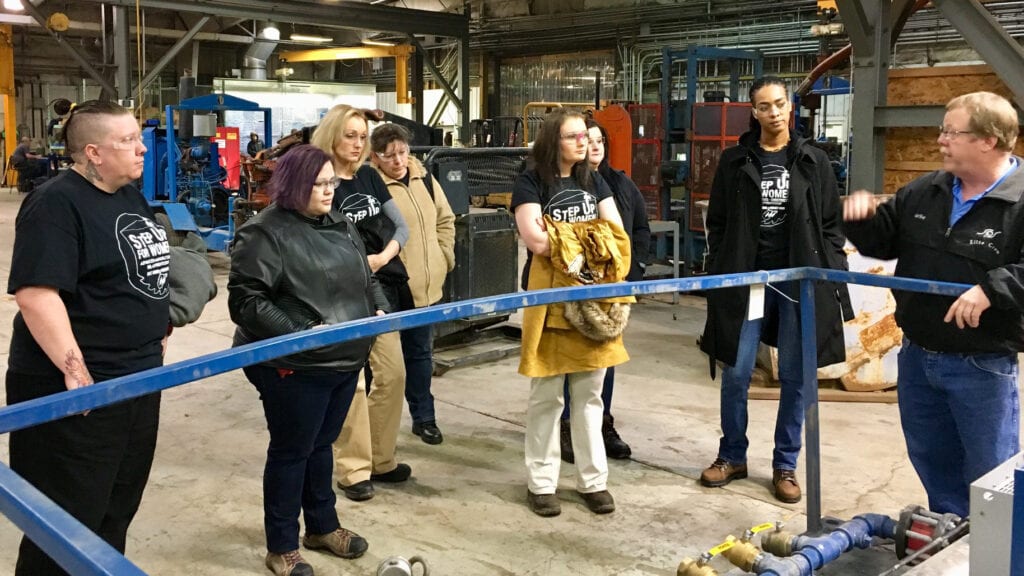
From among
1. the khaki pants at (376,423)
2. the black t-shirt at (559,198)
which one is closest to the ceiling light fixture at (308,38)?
the khaki pants at (376,423)

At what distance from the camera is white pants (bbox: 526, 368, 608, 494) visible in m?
3.32

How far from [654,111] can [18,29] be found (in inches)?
675

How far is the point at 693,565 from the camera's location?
246cm

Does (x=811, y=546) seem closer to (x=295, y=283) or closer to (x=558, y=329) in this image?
(x=558, y=329)

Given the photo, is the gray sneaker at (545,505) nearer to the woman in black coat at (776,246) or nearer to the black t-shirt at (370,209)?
the woman in black coat at (776,246)

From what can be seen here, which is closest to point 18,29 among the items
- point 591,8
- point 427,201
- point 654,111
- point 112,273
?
point 591,8

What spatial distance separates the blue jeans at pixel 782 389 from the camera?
3.36 meters

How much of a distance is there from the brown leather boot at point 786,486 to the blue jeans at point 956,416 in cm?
78

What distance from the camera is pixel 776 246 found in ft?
11.3

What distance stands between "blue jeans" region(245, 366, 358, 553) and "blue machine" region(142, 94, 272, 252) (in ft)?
22.5

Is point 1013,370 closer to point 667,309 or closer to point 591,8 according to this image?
point 667,309

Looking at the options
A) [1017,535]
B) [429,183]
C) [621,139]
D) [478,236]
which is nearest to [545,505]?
[429,183]

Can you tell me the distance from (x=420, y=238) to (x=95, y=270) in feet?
6.01

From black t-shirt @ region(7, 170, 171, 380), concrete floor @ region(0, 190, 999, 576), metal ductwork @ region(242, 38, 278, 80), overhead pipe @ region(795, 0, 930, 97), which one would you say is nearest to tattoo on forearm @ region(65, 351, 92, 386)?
black t-shirt @ region(7, 170, 171, 380)
